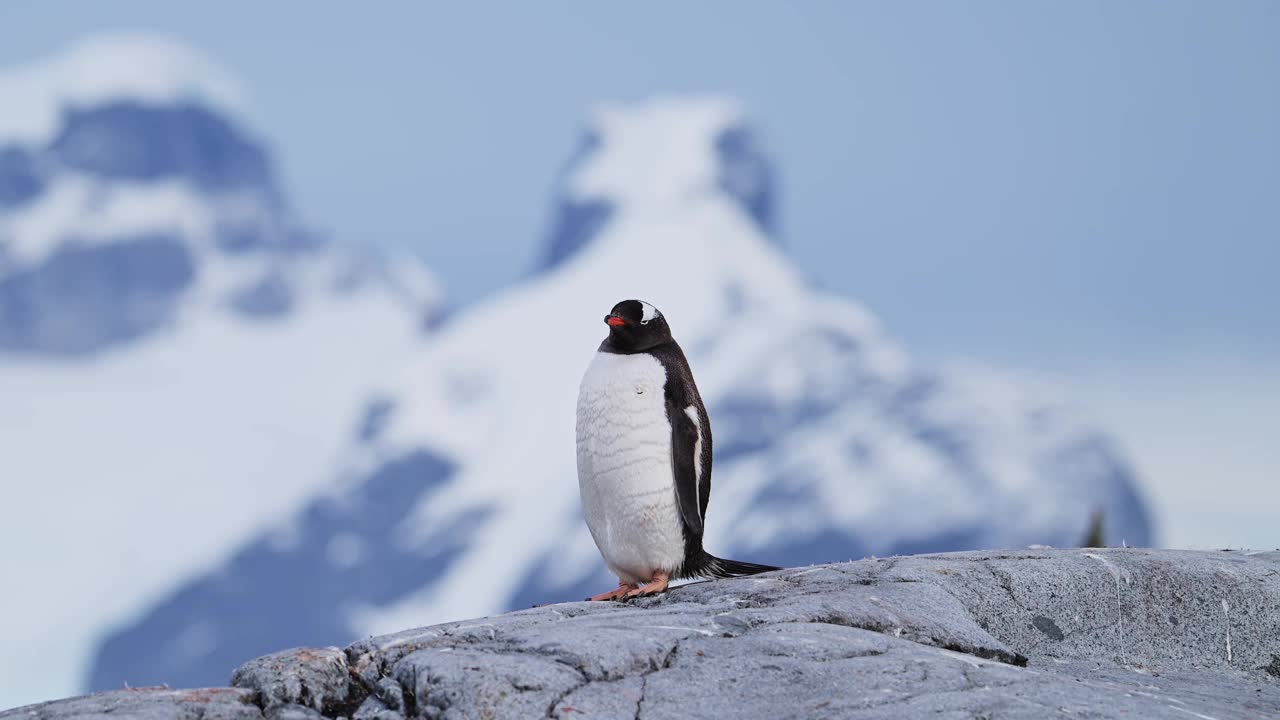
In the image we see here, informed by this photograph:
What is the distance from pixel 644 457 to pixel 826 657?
2.09 metres

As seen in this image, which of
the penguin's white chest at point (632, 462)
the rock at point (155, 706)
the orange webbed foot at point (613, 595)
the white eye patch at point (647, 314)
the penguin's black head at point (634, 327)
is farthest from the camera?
the white eye patch at point (647, 314)

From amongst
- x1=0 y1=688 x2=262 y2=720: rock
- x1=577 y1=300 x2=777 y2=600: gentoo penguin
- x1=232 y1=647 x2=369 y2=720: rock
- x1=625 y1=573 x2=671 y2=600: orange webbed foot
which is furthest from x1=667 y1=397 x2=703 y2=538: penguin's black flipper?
x1=0 y1=688 x2=262 y2=720: rock

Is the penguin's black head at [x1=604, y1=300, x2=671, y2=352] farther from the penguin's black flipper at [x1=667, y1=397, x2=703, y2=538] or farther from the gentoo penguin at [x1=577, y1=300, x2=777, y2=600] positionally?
the penguin's black flipper at [x1=667, y1=397, x2=703, y2=538]

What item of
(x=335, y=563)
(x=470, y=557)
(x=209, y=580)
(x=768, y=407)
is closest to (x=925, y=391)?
(x=768, y=407)

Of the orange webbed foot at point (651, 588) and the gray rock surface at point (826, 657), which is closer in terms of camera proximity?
the gray rock surface at point (826, 657)

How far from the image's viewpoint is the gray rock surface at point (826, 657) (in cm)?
548

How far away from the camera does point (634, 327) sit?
7.95m

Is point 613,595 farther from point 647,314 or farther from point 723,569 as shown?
point 647,314

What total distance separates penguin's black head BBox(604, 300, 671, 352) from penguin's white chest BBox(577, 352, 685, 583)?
0.26 feet

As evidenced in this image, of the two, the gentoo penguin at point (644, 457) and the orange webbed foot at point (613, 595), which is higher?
the gentoo penguin at point (644, 457)

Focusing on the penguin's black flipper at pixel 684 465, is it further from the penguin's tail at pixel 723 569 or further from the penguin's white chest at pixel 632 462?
the penguin's tail at pixel 723 569

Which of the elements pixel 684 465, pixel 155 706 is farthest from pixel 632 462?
pixel 155 706

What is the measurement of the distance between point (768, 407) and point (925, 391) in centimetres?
1973

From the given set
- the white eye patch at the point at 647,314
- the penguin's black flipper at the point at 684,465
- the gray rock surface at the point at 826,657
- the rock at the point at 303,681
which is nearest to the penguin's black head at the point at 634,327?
the white eye patch at the point at 647,314
